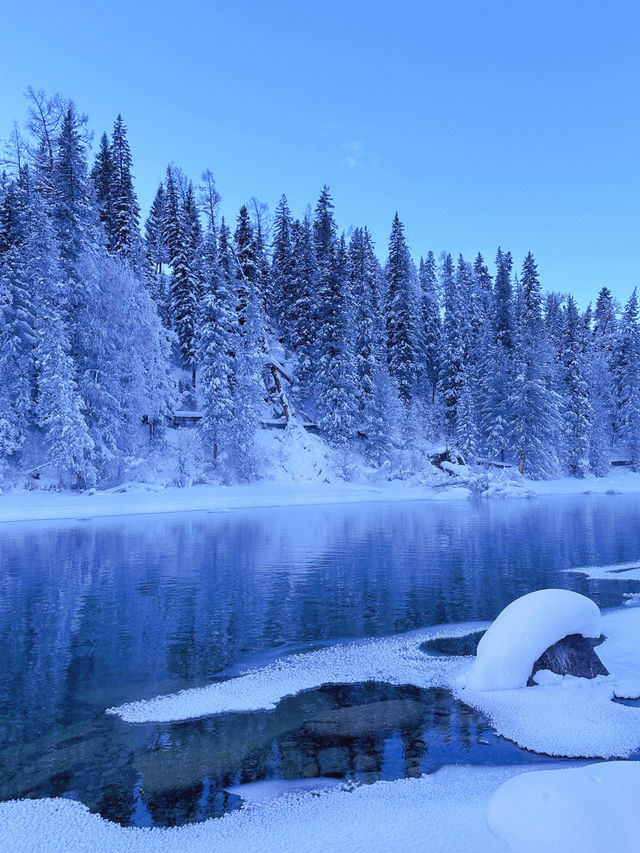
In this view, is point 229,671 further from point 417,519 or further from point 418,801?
point 417,519

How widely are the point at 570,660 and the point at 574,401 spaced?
5632 centimetres

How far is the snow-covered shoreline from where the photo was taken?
3162 centimetres

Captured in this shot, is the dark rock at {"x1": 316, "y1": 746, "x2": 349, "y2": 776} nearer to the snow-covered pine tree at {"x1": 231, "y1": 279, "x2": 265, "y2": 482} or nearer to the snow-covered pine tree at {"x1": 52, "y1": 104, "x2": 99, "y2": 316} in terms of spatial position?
the snow-covered pine tree at {"x1": 52, "y1": 104, "x2": 99, "y2": 316}

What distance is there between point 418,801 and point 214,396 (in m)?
38.5

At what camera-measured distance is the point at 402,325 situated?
59.4m

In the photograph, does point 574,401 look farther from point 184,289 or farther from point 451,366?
point 184,289

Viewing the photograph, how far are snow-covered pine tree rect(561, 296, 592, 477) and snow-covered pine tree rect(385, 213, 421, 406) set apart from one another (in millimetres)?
14800

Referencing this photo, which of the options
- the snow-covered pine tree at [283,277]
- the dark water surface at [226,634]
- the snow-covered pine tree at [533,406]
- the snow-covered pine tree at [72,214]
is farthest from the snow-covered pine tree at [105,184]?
the snow-covered pine tree at [533,406]

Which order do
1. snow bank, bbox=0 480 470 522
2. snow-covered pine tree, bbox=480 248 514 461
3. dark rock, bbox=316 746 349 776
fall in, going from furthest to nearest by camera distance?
1. snow-covered pine tree, bbox=480 248 514 461
2. snow bank, bbox=0 480 470 522
3. dark rock, bbox=316 746 349 776

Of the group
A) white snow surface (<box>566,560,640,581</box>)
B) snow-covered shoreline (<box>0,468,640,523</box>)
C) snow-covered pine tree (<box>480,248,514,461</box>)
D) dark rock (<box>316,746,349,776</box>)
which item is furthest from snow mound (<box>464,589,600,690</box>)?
snow-covered pine tree (<box>480,248,514,461</box>)

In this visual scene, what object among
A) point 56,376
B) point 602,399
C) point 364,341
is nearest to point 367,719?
point 56,376

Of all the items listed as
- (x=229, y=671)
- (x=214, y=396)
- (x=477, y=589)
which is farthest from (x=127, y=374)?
(x=229, y=671)

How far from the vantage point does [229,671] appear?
28.3ft

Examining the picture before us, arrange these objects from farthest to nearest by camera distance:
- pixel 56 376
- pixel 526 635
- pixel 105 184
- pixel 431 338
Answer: pixel 431 338 < pixel 105 184 < pixel 56 376 < pixel 526 635
